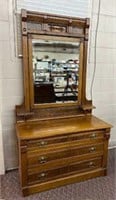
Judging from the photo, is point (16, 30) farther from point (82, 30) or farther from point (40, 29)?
point (82, 30)

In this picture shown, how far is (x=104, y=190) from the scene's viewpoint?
2.06 metres

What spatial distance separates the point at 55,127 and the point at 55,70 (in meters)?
0.70

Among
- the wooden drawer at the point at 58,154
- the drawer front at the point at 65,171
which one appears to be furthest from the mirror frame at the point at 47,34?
the drawer front at the point at 65,171

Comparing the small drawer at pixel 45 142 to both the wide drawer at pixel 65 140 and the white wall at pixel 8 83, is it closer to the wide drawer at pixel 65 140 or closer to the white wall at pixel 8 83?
the wide drawer at pixel 65 140

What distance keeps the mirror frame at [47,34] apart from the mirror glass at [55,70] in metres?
0.06

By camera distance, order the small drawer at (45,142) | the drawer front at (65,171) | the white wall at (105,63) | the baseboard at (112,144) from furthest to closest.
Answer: the baseboard at (112,144) → the white wall at (105,63) → the drawer front at (65,171) → the small drawer at (45,142)

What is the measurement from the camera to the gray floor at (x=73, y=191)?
1.95 meters

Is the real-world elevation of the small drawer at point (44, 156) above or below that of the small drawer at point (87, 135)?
below

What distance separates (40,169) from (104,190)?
753 mm

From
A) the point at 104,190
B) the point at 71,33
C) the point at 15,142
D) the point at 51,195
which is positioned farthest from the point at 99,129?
the point at 71,33

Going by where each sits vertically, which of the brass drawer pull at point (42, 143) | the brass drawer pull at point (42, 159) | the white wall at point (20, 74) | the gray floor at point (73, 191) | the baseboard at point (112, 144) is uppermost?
the white wall at point (20, 74)

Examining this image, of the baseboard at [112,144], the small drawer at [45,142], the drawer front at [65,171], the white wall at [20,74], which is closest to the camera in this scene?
the small drawer at [45,142]

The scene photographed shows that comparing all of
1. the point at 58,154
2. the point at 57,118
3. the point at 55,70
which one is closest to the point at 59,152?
the point at 58,154

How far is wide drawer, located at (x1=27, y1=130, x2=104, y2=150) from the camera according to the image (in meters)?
1.91
